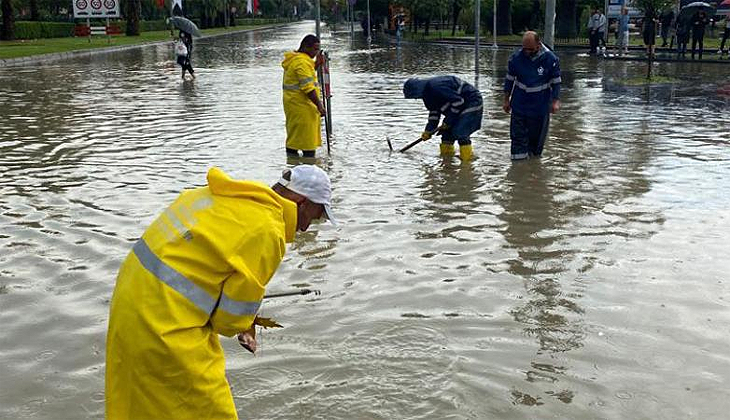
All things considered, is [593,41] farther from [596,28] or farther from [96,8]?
[96,8]

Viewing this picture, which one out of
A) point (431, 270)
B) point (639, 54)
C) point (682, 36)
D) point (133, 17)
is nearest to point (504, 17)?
point (639, 54)

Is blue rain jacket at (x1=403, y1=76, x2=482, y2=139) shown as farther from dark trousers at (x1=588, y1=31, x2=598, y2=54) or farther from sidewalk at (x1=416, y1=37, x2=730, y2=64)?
dark trousers at (x1=588, y1=31, x2=598, y2=54)

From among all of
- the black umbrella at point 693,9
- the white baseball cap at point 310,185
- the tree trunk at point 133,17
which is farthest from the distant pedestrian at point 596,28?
the tree trunk at point 133,17

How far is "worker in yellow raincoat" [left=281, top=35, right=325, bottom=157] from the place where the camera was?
9086 mm

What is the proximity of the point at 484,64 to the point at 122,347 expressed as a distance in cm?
2494

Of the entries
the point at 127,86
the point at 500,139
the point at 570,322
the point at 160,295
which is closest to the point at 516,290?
the point at 570,322

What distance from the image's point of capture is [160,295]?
8.26ft

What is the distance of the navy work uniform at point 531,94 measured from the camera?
30.9ft

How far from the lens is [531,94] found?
Answer: 31.4ft

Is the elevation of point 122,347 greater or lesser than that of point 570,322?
greater

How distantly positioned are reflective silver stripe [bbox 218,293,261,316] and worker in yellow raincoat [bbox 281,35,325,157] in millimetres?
6603

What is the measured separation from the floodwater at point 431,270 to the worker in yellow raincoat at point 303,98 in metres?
0.51

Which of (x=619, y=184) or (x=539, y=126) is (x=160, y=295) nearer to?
(x=619, y=184)

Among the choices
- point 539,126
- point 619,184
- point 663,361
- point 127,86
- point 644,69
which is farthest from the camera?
point 644,69
